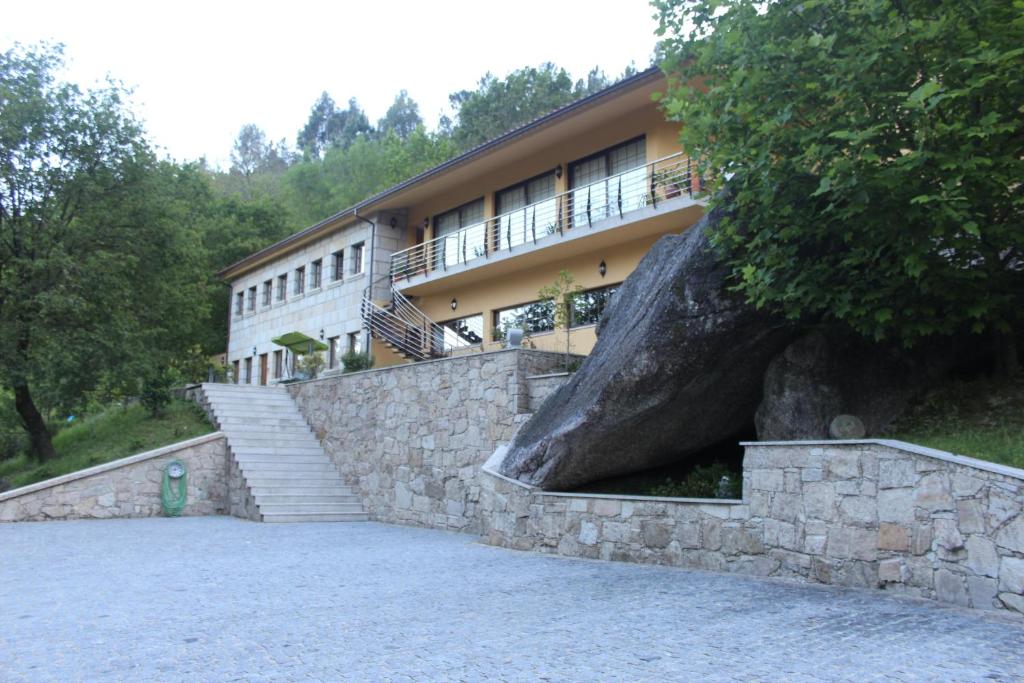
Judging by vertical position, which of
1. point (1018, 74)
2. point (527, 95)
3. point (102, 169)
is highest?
point (527, 95)

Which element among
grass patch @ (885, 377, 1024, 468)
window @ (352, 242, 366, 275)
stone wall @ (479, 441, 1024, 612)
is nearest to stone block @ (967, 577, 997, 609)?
stone wall @ (479, 441, 1024, 612)

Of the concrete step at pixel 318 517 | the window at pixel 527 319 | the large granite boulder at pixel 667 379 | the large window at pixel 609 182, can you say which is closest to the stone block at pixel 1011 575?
the large granite boulder at pixel 667 379

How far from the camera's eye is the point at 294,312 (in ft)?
98.4

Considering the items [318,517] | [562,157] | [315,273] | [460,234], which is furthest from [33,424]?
[562,157]

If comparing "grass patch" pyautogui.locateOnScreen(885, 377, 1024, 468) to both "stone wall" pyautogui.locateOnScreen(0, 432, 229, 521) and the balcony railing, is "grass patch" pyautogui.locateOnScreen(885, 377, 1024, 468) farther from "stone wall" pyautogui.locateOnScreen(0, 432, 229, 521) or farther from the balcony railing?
"stone wall" pyautogui.locateOnScreen(0, 432, 229, 521)

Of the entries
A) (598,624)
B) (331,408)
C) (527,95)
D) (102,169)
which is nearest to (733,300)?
(598,624)

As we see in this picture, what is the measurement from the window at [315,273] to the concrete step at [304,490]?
479 inches

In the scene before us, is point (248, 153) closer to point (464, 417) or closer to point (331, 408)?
point (331, 408)

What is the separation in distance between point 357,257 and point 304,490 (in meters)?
10.6

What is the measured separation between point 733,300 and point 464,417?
7.06 meters

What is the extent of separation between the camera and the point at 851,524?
6.74m

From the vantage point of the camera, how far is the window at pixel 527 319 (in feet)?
64.5

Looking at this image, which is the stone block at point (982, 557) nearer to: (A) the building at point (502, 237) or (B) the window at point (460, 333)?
(A) the building at point (502, 237)

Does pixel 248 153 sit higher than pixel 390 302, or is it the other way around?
pixel 248 153
